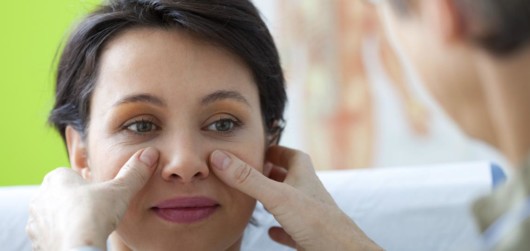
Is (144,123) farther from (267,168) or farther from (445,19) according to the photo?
(445,19)

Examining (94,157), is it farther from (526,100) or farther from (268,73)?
(526,100)

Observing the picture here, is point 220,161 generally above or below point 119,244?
above

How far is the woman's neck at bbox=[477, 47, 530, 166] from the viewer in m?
0.82

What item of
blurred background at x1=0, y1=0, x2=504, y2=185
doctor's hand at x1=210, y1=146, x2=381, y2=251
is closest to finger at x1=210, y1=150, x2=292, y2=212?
doctor's hand at x1=210, y1=146, x2=381, y2=251

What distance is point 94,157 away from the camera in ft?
4.89

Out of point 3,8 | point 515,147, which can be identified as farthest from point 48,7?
point 515,147

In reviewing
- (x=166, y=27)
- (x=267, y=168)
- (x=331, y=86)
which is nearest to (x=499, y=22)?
(x=166, y=27)

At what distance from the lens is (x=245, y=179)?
140 cm

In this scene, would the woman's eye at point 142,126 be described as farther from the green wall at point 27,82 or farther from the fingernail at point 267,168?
the green wall at point 27,82

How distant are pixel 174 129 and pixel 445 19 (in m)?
0.66

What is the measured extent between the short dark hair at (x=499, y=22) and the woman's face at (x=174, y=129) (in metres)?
0.66

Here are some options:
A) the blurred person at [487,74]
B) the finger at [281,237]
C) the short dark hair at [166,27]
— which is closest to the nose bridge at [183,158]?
the short dark hair at [166,27]

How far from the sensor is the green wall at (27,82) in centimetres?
309

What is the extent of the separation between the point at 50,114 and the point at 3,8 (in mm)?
1555
